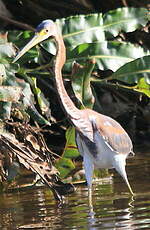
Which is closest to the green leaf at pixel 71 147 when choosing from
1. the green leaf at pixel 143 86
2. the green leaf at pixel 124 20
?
the green leaf at pixel 143 86

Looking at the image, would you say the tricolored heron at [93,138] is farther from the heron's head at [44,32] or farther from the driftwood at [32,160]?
the driftwood at [32,160]

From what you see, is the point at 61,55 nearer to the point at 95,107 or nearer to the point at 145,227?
the point at 145,227

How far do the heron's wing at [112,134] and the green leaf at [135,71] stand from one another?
1418 millimetres

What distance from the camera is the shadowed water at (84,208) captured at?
18.7 ft

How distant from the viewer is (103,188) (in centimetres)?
766

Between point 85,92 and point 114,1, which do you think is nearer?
point 85,92

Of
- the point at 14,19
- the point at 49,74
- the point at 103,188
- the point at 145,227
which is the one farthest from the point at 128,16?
the point at 145,227

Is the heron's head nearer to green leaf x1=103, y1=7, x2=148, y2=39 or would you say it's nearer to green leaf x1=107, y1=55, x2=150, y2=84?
green leaf x1=107, y1=55, x2=150, y2=84

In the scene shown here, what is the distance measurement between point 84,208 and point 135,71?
2686 mm

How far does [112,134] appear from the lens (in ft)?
23.6

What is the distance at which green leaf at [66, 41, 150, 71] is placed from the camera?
897 centimetres

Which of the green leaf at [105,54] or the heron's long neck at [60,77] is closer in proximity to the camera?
the heron's long neck at [60,77]

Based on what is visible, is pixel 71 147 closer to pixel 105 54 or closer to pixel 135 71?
pixel 135 71

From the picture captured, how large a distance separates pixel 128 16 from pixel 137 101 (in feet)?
5.83
